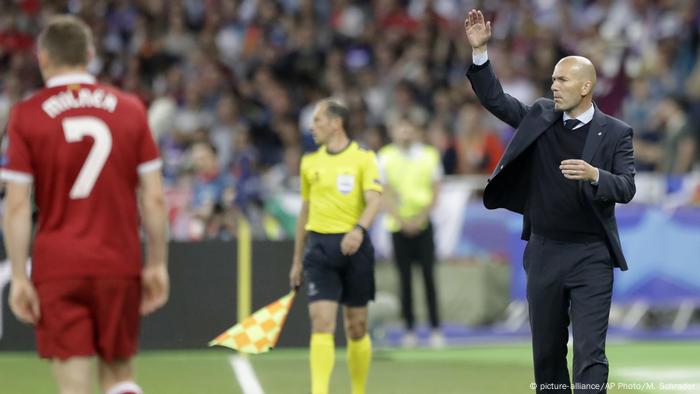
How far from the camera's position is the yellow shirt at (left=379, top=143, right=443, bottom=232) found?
1474 centimetres

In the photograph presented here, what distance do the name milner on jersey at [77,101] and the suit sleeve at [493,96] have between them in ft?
9.01

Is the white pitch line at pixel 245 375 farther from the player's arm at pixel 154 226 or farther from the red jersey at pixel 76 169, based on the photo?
the red jersey at pixel 76 169

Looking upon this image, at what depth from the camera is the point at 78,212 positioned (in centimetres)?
609

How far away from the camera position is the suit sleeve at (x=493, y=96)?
26.7ft

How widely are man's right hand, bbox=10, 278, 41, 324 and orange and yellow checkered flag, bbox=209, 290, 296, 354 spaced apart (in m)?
4.04

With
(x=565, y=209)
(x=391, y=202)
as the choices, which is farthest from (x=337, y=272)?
(x=391, y=202)

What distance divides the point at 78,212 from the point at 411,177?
8.96m

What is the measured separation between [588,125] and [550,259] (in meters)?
0.85

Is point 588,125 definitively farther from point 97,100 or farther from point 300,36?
point 300,36

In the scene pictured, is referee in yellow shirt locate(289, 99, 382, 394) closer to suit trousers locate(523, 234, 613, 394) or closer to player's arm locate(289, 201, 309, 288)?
player's arm locate(289, 201, 309, 288)

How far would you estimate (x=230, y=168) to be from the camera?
656 inches

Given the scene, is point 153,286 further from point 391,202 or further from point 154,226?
point 391,202

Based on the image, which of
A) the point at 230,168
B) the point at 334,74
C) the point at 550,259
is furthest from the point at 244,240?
Result: the point at 550,259

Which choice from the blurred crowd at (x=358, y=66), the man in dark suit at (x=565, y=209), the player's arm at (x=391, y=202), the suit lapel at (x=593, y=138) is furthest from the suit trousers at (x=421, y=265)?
the suit lapel at (x=593, y=138)
